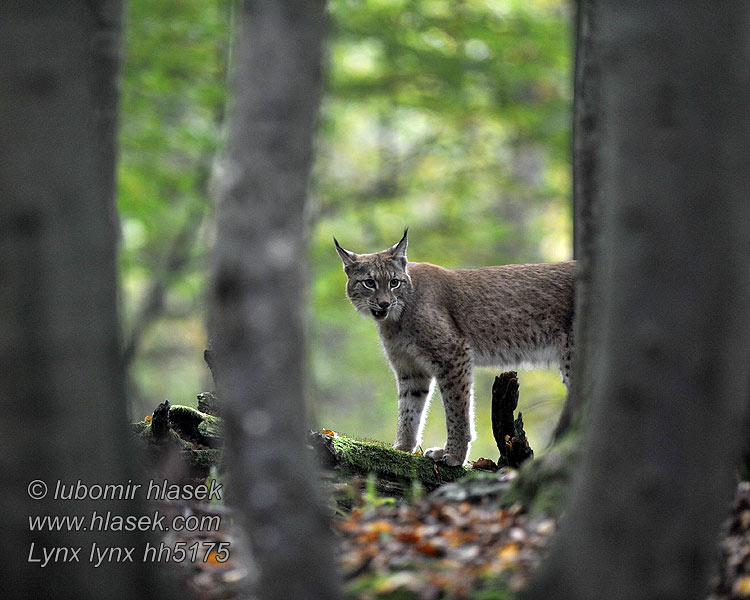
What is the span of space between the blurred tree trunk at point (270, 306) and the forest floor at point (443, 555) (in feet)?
1.58

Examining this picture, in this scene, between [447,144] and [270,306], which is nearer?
[270,306]

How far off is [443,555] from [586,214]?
2.40 metres

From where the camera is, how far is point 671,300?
9.07 ft

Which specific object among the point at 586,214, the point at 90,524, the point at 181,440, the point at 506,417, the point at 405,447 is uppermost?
the point at 586,214

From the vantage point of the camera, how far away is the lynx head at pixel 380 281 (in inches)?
327

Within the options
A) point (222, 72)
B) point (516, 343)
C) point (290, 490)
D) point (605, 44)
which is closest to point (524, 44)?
point (222, 72)

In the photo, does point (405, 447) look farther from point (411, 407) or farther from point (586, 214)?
point (586, 214)

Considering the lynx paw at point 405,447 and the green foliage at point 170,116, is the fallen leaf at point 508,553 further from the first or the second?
the green foliage at point 170,116

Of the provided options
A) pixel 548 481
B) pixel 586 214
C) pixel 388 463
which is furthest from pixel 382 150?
pixel 548 481

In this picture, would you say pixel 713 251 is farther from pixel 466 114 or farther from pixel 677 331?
pixel 466 114

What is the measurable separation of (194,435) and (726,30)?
4615mm

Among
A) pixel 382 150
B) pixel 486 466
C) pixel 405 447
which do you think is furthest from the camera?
pixel 382 150

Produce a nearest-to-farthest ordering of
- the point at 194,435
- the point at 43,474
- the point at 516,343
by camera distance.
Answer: the point at 43,474 → the point at 194,435 → the point at 516,343

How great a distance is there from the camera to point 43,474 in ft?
9.61
